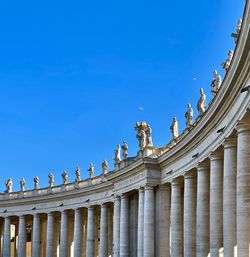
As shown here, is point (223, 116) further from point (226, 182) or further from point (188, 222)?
point (188, 222)

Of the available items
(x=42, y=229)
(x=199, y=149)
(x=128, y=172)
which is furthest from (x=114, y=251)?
(x=42, y=229)

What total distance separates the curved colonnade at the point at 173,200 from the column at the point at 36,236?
0.20m

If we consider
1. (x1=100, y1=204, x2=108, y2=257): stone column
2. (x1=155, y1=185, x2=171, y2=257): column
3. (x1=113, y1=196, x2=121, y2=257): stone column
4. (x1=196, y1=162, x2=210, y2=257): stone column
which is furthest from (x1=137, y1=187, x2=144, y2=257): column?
(x1=196, y1=162, x2=210, y2=257): stone column

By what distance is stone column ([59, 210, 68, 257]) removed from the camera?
373 ft

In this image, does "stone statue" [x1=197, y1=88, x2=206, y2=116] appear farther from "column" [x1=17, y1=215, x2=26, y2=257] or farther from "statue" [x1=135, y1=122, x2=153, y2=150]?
"column" [x1=17, y1=215, x2=26, y2=257]

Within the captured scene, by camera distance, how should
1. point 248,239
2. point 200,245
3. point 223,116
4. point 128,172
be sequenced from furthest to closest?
point 128,172, point 200,245, point 223,116, point 248,239

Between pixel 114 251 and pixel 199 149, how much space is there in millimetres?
34728

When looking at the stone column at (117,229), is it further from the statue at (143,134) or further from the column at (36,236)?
the column at (36,236)

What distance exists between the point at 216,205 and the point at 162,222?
26.8 meters

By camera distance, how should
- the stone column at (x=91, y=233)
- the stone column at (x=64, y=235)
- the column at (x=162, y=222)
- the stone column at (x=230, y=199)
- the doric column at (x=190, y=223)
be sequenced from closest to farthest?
the stone column at (x=230, y=199), the doric column at (x=190, y=223), the column at (x=162, y=222), the stone column at (x=91, y=233), the stone column at (x=64, y=235)

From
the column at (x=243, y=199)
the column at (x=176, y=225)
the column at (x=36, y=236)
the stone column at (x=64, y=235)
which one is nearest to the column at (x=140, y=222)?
the column at (x=176, y=225)

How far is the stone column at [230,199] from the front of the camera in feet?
157

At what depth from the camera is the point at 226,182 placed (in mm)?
49219

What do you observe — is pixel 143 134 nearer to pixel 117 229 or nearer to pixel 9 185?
pixel 117 229
